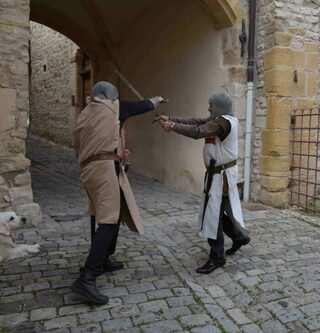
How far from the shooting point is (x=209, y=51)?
593 cm

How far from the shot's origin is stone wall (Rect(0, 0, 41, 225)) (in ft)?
13.2

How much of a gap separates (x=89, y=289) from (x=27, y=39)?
269 cm

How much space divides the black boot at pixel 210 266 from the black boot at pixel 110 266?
62 cm

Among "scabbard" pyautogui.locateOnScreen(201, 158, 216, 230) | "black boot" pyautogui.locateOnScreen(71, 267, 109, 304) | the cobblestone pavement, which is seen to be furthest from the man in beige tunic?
"scabbard" pyautogui.locateOnScreen(201, 158, 216, 230)

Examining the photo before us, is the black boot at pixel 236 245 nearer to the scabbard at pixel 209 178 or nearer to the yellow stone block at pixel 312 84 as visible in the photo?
the scabbard at pixel 209 178

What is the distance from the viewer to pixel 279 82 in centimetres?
527

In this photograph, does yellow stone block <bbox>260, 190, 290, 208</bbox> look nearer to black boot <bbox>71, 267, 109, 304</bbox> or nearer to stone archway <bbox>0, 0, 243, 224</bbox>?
stone archway <bbox>0, 0, 243, 224</bbox>

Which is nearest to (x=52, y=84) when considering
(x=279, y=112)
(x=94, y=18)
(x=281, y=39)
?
(x=94, y=18)

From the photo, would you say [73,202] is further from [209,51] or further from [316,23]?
[316,23]

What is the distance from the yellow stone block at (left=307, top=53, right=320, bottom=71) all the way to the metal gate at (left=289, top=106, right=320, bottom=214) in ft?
1.79

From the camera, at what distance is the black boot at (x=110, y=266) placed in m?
3.18

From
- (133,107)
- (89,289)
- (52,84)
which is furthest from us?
(52,84)

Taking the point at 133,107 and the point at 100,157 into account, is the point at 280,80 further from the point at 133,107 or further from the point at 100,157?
the point at 100,157

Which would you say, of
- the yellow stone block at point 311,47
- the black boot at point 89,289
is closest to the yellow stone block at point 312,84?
the yellow stone block at point 311,47
